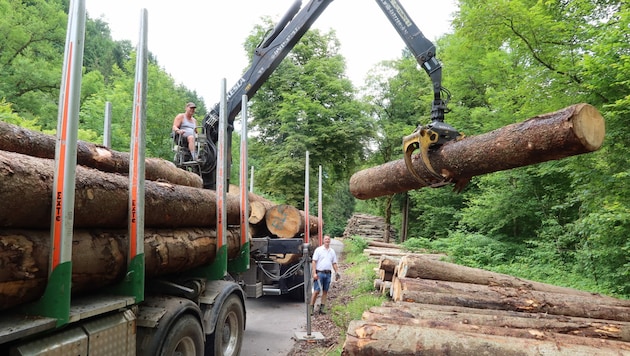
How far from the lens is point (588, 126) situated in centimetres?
311

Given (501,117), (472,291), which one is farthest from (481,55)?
(472,291)

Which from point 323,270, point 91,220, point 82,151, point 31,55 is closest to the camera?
point 91,220

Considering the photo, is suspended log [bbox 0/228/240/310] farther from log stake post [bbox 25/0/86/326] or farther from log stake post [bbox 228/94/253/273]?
log stake post [bbox 228/94/253/273]

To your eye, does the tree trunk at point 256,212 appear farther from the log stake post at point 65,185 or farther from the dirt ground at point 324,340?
the log stake post at point 65,185

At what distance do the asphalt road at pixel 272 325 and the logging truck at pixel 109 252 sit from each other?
82 cm

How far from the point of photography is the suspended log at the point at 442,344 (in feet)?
10.7

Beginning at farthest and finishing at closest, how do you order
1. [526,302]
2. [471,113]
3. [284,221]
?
[471,113] → [284,221] → [526,302]

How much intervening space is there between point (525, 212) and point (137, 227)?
1228 centimetres

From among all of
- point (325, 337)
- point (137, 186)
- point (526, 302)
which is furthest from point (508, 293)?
point (137, 186)

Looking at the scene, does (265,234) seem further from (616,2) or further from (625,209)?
(616,2)

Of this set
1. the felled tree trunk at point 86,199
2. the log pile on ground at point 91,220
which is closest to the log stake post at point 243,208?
the log pile on ground at point 91,220

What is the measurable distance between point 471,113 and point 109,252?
1366 centimetres

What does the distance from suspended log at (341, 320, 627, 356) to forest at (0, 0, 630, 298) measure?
441 cm

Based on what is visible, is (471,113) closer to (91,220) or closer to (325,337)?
(325,337)
